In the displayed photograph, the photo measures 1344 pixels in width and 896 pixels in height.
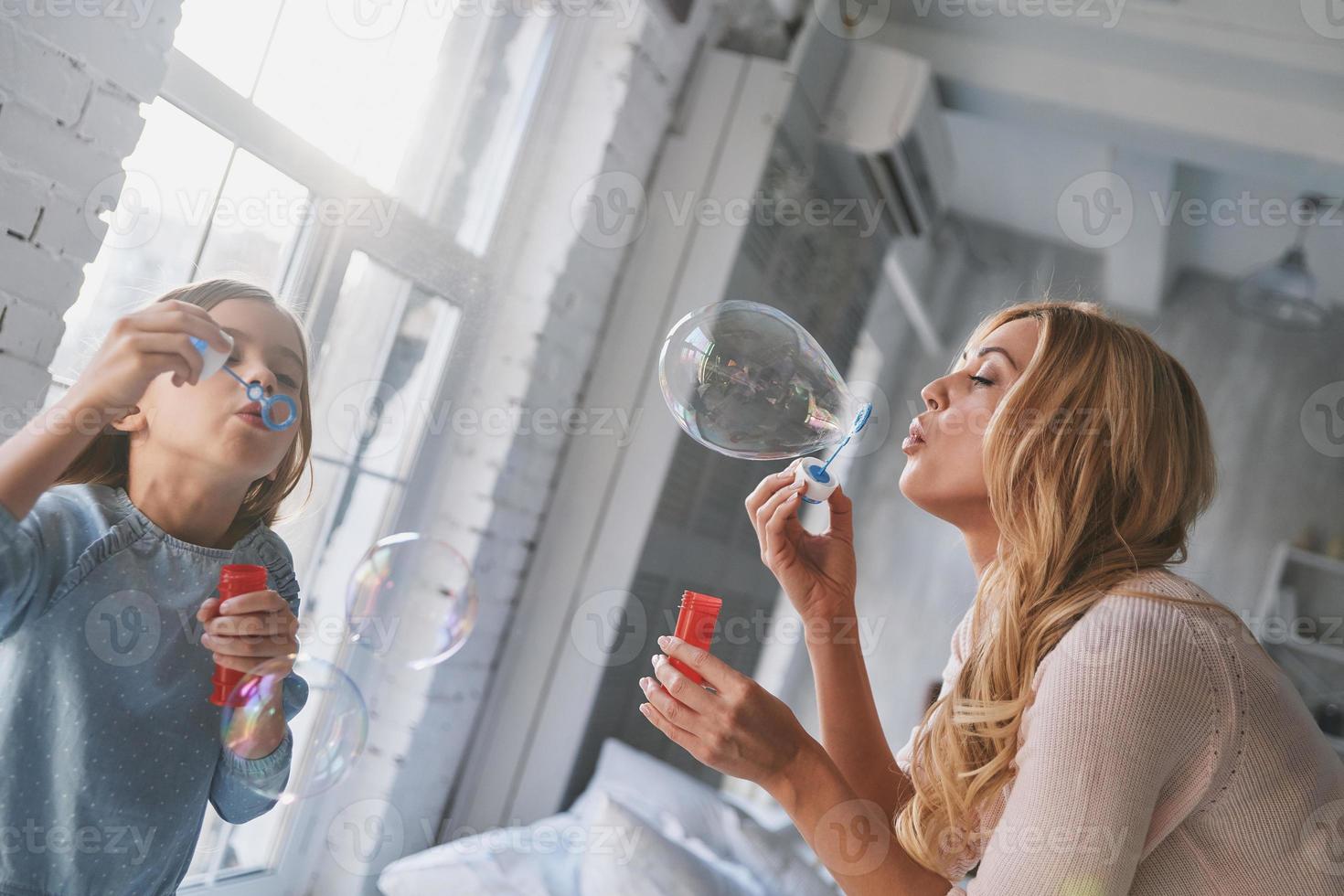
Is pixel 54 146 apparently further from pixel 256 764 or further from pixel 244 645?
pixel 256 764

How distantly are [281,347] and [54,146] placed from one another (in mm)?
380

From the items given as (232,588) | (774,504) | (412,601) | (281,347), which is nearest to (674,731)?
(774,504)

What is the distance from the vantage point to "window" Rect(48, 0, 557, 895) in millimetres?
1438

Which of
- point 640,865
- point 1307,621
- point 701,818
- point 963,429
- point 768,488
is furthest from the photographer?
point 1307,621

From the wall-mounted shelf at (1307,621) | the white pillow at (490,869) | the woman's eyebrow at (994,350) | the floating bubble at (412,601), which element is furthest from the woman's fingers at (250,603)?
the wall-mounted shelf at (1307,621)

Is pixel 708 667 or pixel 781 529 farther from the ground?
pixel 781 529

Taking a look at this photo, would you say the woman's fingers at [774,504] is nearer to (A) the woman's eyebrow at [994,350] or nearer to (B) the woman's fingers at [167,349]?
(A) the woman's eyebrow at [994,350]

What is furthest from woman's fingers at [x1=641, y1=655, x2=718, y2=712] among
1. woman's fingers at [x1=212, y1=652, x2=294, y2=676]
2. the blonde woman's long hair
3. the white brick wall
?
the white brick wall

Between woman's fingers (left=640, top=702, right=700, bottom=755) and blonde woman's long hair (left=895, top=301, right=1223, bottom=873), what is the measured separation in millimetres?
283

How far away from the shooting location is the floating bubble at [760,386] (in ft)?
4.73

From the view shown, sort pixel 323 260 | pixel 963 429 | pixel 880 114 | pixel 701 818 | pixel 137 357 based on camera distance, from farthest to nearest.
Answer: pixel 880 114, pixel 701 818, pixel 323 260, pixel 963 429, pixel 137 357

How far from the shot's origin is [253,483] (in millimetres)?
1196

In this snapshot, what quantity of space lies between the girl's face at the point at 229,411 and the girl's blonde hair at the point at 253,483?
0.04m

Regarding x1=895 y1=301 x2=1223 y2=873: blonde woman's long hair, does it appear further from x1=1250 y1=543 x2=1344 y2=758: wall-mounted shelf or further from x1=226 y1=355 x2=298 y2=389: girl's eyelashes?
x1=1250 y1=543 x2=1344 y2=758: wall-mounted shelf
